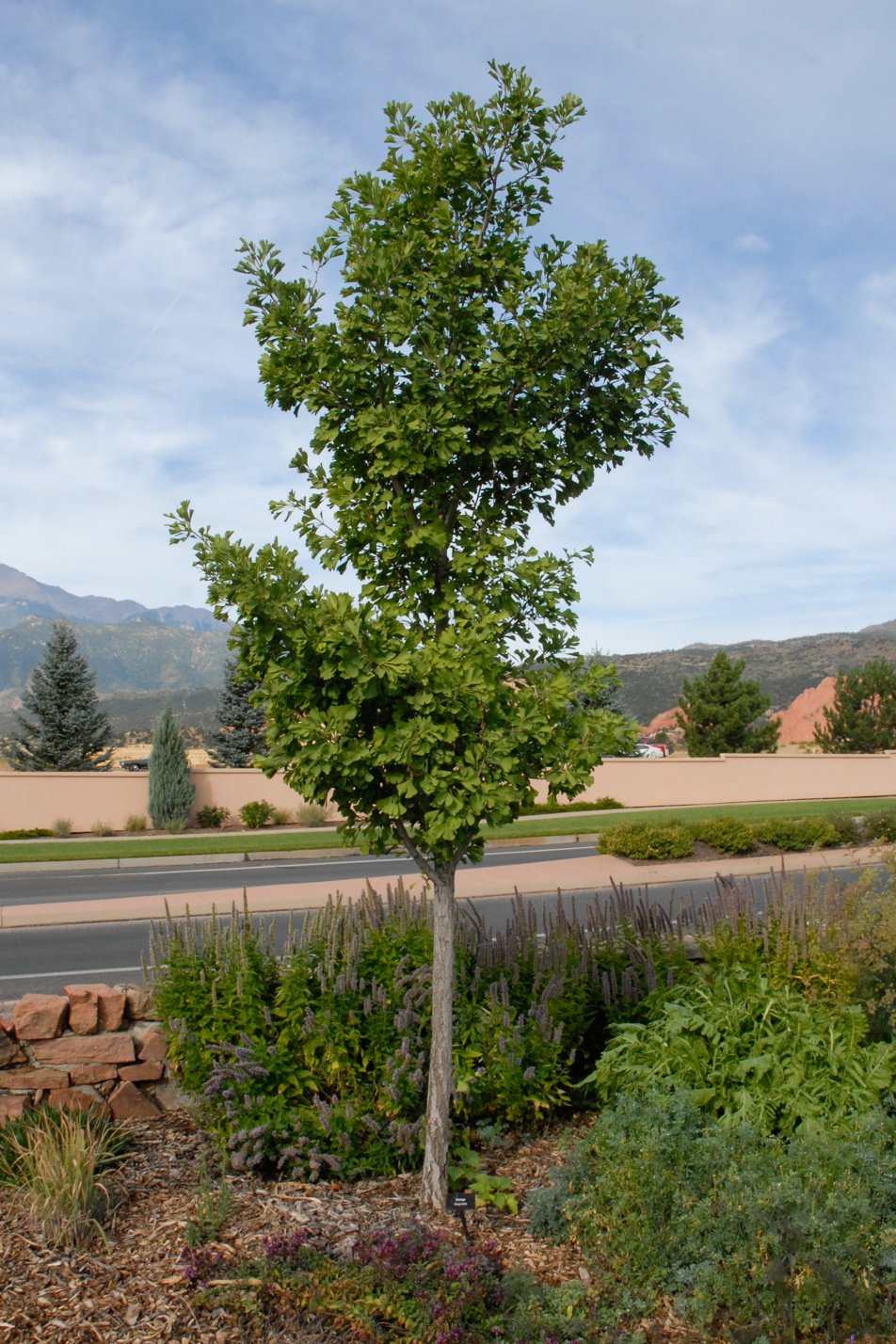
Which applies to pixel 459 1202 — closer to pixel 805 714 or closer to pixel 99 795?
pixel 99 795

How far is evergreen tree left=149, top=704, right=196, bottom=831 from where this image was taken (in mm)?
24922

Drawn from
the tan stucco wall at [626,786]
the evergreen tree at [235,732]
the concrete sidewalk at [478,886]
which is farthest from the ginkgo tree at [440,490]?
the evergreen tree at [235,732]

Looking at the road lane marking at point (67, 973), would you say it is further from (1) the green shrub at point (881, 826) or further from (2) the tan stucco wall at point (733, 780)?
(2) the tan stucco wall at point (733, 780)

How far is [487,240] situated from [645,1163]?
397cm

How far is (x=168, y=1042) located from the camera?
199 inches

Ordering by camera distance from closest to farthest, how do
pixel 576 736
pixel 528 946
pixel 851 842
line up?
1. pixel 576 736
2. pixel 528 946
3. pixel 851 842

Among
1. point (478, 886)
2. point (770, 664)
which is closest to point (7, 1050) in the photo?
point (478, 886)

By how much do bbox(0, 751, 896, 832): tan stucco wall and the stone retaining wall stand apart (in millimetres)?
19903

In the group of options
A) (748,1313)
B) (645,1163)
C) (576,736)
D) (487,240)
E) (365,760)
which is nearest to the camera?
(748,1313)

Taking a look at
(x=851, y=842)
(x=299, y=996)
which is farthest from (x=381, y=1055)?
(x=851, y=842)

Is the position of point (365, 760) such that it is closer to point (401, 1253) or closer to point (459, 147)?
point (401, 1253)

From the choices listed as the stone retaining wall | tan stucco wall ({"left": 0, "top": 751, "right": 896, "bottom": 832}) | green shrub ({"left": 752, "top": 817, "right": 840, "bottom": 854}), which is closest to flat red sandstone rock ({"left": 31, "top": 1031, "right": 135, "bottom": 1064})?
the stone retaining wall

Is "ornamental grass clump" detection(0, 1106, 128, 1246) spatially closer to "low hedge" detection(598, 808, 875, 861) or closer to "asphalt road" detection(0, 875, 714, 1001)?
"asphalt road" detection(0, 875, 714, 1001)

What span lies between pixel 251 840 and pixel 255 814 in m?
4.66
